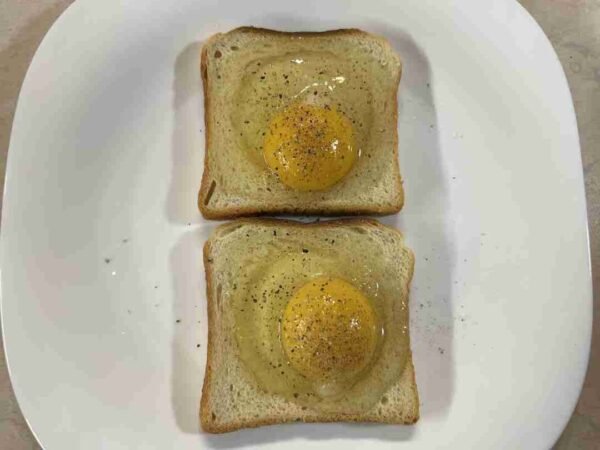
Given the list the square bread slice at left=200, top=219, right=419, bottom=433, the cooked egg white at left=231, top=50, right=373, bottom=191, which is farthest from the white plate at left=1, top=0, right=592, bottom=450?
the cooked egg white at left=231, top=50, right=373, bottom=191

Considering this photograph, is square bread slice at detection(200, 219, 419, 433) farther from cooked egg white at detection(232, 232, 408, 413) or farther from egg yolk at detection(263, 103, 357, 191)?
egg yolk at detection(263, 103, 357, 191)

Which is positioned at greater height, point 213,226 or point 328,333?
point 213,226

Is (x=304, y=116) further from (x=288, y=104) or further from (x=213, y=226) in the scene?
(x=213, y=226)

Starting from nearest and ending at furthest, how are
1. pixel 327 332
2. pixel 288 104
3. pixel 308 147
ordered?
pixel 327 332
pixel 308 147
pixel 288 104

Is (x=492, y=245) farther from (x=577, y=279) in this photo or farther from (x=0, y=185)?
(x=0, y=185)

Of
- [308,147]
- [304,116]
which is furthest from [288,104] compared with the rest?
[308,147]

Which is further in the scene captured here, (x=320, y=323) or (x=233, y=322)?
(x=233, y=322)
